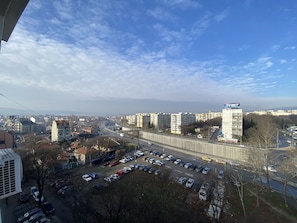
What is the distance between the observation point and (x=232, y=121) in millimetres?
20641

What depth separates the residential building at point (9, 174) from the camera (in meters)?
3.36

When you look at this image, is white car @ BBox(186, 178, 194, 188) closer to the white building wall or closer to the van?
the van

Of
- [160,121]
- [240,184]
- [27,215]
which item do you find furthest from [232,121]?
[27,215]

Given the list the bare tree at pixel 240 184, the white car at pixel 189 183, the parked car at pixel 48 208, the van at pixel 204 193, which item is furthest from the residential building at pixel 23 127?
the bare tree at pixel 240 184

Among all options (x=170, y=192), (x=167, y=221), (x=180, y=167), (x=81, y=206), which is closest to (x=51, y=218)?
(x=81, y=206)

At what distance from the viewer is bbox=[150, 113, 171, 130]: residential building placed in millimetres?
34875

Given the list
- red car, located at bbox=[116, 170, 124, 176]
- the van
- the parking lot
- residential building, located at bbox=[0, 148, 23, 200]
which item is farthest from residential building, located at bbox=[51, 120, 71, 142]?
residential building, located at bbox=[0, 148, 23, 200]

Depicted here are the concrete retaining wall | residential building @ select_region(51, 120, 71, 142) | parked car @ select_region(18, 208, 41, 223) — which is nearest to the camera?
parked car @ select_region(18, 208, 41, 223)

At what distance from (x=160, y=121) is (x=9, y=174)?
106ft

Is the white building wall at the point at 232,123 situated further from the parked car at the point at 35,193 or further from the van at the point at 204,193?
the parked car at the point at 35,193

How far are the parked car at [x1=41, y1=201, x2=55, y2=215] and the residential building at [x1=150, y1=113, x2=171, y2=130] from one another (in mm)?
27628

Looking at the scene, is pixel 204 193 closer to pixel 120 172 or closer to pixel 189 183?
pixel 189 183

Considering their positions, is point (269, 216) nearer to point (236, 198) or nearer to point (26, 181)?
point (236, 198)

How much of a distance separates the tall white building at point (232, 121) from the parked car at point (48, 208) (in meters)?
18.4
